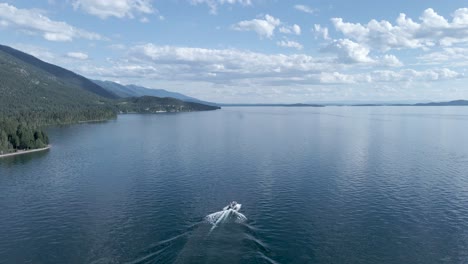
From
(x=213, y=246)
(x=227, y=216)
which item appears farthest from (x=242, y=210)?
(x=213, y=246)

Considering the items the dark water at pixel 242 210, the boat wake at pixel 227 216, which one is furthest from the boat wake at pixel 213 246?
the dark water at pixel 242 210

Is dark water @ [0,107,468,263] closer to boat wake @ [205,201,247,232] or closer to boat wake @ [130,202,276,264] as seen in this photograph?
boat wake @ [130,202,276,264]

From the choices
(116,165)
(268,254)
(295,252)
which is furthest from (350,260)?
(116,165)

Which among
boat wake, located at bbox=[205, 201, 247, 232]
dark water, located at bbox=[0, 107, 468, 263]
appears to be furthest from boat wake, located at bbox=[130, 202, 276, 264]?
dark water, located at bbox=[0, 107, 468, 263]

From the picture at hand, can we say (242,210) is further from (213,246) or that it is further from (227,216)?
(213,246)

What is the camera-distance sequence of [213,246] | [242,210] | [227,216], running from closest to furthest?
[213,246] < [227,216] < [242,210]

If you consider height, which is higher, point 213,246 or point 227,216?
point 227,216

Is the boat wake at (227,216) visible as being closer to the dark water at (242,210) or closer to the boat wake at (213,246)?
the boat wake at (213,246)

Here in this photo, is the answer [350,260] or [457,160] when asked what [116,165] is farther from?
[457,160]
